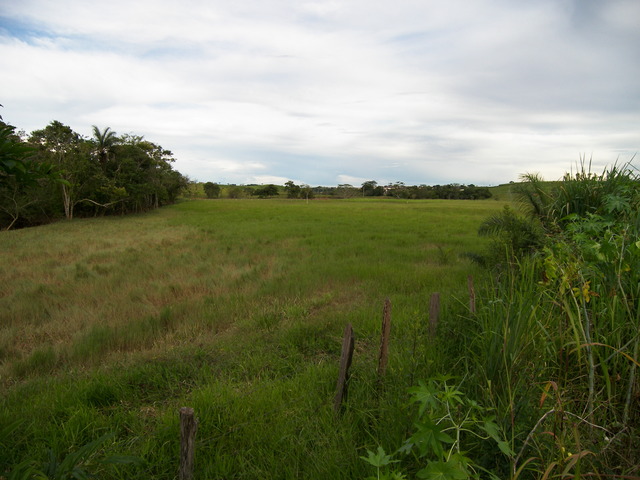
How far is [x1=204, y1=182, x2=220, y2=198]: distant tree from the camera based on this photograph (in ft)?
302

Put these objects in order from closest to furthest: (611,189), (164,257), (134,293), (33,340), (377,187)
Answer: (611,189)
(33,340)
(134,293)
(164,257)
(377,187)

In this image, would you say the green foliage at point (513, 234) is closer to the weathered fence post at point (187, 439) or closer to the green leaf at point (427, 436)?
the green leaf at point (427, 436)

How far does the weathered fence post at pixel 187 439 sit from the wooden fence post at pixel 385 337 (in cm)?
157

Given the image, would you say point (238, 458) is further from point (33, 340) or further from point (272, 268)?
point (272, 268)

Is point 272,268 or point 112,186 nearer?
point 272,268

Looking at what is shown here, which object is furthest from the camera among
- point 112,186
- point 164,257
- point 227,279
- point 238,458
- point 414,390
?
point 112,186

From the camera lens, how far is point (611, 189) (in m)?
5.07

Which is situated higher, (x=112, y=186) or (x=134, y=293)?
(x=112, y=186)

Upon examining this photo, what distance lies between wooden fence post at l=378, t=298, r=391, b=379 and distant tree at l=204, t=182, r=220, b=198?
94.8 metres

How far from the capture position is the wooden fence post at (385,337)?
9.61ft

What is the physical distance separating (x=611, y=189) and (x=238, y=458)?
6.02m

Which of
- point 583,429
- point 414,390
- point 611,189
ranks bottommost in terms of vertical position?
point 583,429

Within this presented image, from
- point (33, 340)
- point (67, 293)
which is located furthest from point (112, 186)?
point (33, 340)

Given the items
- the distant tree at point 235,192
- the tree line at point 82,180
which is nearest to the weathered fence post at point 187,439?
the tree line at point 82,180
